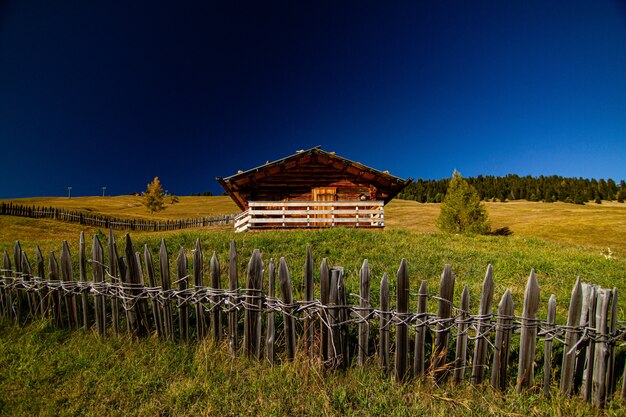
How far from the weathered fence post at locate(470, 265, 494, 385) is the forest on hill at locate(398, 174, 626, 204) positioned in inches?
2966

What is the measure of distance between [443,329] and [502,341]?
23.4 inches

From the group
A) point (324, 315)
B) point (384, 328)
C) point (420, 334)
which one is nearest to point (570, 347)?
point (420, 334)

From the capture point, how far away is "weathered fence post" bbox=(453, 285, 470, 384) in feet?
11.1

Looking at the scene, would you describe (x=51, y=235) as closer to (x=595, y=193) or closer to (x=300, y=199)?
(x=300, y=199)

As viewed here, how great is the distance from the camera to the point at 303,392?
3365mm

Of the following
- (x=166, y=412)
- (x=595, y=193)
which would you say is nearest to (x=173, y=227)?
(x=166, y=412)

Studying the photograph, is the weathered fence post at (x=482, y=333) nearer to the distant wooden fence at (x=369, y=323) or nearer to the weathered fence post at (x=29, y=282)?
the distant wooden fence at (x=369, y=323)

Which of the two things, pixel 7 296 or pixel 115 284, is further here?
pixel 7 296

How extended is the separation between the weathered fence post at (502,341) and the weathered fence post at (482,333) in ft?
0.31

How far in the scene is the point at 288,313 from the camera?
3.84 m

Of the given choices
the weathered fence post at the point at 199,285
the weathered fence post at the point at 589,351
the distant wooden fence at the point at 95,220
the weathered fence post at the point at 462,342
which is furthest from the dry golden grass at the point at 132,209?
the weathered fence post at the point at 589,351

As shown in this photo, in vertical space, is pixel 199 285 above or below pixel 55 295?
above

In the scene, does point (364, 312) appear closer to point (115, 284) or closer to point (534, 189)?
→ point (115, 284)

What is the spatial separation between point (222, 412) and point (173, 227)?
45.1 meters
